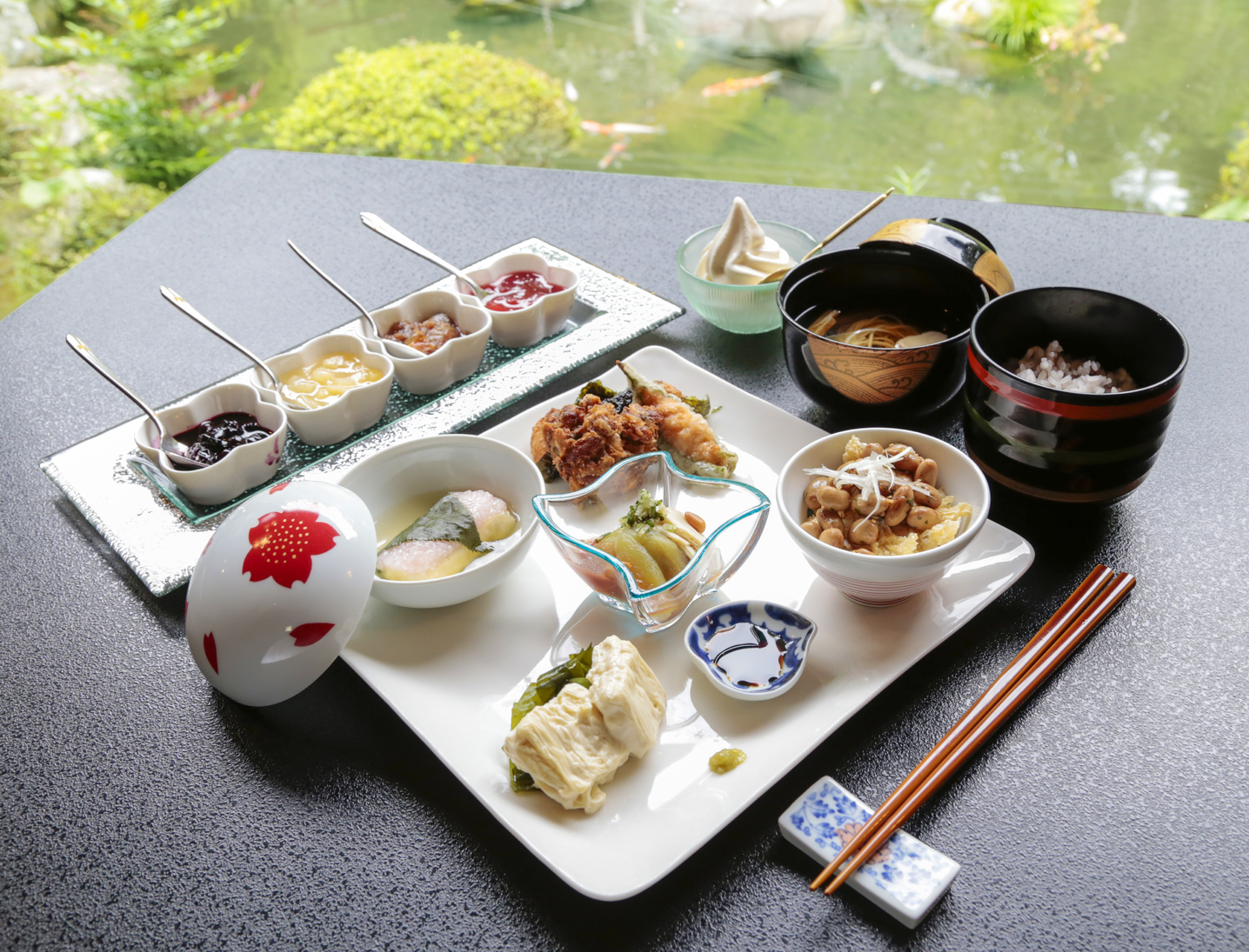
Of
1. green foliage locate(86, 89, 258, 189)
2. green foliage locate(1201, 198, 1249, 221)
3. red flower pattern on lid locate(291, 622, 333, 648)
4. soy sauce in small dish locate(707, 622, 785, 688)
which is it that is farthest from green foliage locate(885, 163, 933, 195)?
red flower pattern on lid locate(291, 622, 333, 648)

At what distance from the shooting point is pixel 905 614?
1333mm

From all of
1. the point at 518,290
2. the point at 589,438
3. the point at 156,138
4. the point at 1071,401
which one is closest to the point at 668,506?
the point at 589,438

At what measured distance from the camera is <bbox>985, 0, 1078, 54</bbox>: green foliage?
5496 millimetres

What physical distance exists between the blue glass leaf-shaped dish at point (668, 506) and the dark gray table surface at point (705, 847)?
299 mm

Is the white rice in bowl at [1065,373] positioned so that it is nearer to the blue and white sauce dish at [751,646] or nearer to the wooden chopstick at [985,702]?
the wooden chopstick at [985,702]

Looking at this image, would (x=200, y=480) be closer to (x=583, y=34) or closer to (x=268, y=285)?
(x=268, y=285)

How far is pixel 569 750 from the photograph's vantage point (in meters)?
1.10

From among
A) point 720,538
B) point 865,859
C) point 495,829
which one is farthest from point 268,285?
point 865,859

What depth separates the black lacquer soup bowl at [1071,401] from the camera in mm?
1333

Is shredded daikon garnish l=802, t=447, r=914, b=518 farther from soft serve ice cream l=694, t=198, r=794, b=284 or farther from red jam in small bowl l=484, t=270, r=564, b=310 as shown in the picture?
red jam in small bowl l=484, t=270, r=564, b=310

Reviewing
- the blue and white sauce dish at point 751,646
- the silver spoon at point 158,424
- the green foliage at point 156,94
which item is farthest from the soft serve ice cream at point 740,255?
the green foliage at point 156,94

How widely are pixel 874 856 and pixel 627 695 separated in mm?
346

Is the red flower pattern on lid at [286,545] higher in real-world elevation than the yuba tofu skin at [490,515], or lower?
higher

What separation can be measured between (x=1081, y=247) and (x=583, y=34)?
16.5 ft
